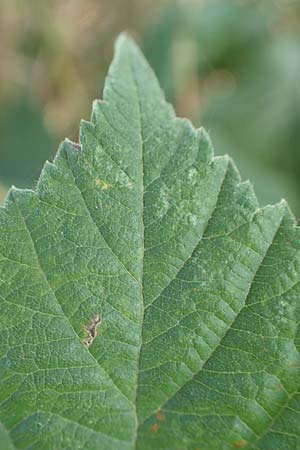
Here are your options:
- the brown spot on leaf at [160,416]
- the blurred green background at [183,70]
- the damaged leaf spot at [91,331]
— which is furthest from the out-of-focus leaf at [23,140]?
the brown spot on leaf at [160,416]

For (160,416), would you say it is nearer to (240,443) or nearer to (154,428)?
(154,428)

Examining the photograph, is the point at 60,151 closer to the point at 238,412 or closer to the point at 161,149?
the point at 161,149

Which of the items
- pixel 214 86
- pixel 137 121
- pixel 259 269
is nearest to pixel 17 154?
pixel 214 86

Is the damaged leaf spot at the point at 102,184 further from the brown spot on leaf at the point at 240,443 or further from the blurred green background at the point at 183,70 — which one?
the blurred green background at the point at 183,70

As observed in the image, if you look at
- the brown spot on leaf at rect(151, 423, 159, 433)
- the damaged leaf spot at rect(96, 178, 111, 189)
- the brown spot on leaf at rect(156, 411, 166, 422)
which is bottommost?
the brown spot on leaf at rect(151, 423, 159, 433)

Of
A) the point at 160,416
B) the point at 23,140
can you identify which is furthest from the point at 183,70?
the point at 160,416

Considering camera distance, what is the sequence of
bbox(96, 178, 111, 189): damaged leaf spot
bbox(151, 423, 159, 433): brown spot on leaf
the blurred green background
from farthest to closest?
the blurred green background, bbox(96, 178, 111, 189): damaged leaf spot, bbox(151, 423, 159, 433): brown spot on leaf

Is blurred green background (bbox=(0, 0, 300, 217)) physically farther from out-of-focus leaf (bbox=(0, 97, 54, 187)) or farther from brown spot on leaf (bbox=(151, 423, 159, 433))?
brown spot on leaf (bbox=(151, 423, 159, 433))

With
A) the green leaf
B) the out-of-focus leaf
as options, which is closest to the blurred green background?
the out-of-focus leaf
